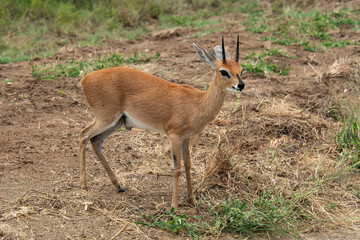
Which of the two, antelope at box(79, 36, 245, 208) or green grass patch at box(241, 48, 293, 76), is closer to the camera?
antelope at box(79, 36, 245, 208)

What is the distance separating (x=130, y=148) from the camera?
5.89 metres

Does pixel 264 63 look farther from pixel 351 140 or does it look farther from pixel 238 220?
pixel 238 220

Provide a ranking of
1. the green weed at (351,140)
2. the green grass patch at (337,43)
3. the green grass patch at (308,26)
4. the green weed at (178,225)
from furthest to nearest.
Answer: the green grass patch at (308,26) < the green grass patch at (337,43) < the green weed at (351,140) < the green weed at (178,225)

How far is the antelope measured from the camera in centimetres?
448

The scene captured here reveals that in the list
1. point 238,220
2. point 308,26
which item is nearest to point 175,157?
point 238,220

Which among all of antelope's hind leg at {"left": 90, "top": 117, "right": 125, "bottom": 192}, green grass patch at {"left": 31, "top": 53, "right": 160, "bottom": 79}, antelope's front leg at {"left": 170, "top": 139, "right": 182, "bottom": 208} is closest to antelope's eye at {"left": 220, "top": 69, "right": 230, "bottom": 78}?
antelope's front leg at {"left": 170, "top": 139, "right": 182, "bottom": 208}

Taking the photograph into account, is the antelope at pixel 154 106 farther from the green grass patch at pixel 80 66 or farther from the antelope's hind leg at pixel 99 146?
the green grass patch at pixel 80 66

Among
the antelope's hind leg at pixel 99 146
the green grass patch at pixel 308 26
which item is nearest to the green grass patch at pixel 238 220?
the antelope's hind leg at pixel 99 146

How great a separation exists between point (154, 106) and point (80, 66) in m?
3.88

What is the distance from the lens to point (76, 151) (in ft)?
18.7

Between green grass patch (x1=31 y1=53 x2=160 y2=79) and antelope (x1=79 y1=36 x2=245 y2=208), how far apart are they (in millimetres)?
3201

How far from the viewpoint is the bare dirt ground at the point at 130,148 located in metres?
4.25

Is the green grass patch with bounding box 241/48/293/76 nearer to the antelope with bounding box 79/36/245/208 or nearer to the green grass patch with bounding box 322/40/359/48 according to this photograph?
the green grass patch with bounding box 322/40/359/48

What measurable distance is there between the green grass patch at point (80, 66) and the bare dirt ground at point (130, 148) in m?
0.23
